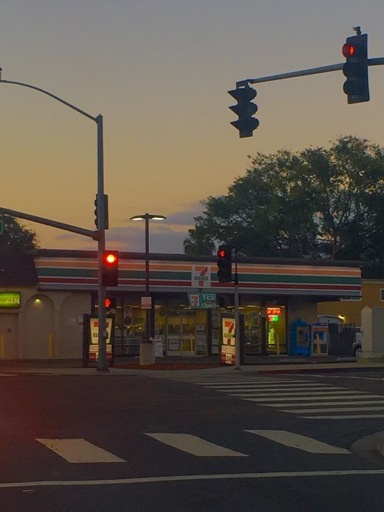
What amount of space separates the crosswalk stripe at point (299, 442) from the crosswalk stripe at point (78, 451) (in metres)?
3.12

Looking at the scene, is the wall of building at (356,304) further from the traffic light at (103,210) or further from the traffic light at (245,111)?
the traffic light at (245,111)

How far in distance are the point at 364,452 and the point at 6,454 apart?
5429 millimetres

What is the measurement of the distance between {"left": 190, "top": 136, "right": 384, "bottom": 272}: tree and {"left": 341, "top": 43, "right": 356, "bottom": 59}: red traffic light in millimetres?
59125

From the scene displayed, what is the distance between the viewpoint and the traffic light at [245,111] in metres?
18.1

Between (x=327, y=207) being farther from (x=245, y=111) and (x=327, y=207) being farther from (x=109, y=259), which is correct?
(x=245, y=111)

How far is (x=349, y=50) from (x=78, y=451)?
26.6 ft

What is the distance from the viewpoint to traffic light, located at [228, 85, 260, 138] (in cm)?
1812

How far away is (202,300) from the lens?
44625 mm

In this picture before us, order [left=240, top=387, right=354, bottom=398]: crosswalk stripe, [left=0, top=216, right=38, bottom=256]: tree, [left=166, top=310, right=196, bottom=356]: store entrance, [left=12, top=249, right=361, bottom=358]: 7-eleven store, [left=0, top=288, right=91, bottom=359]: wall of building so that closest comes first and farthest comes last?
[left=240, top=387, right=354, bottom=398]: crosswalk stripe, [left=0, top=288, right=91, bottom=359]: wall of building, [left=12, top=249, right=361, bottom=358]: 7-eleven store, [left=166, top=310, right=196, bottom=356]: store entrance, [left=0, top=216, right=38, bottom=256]: tree

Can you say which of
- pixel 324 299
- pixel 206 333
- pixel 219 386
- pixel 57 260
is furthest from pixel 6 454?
pixel 324 299

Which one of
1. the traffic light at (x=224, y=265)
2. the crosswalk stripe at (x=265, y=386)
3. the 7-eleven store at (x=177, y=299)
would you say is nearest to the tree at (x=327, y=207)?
the 7-eleven store at (x=177, y=299)

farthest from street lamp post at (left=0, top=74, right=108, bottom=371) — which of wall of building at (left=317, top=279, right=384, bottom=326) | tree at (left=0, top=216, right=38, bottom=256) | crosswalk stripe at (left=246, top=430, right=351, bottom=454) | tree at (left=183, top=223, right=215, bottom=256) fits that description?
tree at (left=0, top=216, right=38, bottom=256)

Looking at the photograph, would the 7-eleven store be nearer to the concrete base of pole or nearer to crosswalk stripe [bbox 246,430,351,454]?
the concrete base of pole

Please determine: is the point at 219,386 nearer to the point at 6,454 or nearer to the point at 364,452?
the point at 364,452
